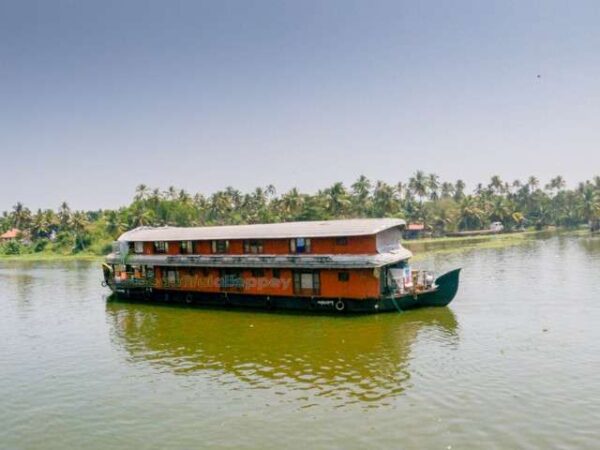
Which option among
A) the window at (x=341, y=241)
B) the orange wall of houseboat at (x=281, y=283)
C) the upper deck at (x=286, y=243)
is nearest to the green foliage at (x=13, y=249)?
the upper deck at (x=286, y=243)

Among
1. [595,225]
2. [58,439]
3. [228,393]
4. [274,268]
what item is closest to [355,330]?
[274,268]

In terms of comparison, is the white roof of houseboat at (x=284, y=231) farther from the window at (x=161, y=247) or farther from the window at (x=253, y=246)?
the window at (x=253, y=246)

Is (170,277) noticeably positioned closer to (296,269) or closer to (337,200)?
(296,269)

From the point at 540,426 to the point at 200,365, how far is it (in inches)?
545

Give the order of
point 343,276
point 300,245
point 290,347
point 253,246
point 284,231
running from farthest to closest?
point 253,246 < point 284,231 < point 300,245 < point 343,276 < point 290,347

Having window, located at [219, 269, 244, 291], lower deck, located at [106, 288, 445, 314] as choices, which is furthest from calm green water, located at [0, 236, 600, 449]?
window, located at [219, 269, 244, 291]

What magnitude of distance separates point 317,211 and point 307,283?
6754 cm

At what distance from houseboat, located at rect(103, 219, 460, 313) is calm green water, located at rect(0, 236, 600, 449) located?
1.29 metres

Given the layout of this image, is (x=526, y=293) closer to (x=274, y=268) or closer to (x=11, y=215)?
(x=274, y=268)

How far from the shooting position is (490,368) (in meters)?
21.1

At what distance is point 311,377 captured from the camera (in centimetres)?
2136

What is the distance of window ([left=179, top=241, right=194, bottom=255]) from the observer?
3806 cm

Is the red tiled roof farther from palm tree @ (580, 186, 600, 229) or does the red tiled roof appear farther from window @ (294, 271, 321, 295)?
palm tree @ (580, 186, 600, 229)

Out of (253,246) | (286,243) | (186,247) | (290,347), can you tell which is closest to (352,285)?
(286,243)
